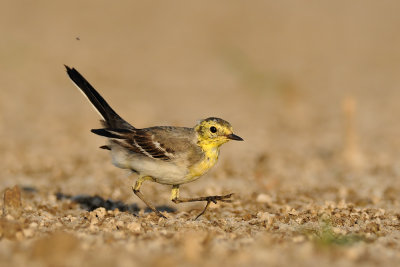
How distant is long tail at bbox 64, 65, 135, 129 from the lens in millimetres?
7709

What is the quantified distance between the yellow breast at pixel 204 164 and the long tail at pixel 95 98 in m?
1.45

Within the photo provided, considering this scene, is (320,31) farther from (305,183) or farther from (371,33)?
(305,183)

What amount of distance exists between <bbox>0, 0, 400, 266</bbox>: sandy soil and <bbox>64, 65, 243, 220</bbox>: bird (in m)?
0.58

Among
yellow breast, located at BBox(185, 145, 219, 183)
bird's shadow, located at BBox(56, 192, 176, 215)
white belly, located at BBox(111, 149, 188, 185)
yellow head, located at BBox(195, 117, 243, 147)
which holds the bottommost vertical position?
bird's shadow, located at BBox(56, 192, 176, 215)

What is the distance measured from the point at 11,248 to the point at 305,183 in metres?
6.67

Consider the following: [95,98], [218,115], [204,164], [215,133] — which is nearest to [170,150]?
[204,164]

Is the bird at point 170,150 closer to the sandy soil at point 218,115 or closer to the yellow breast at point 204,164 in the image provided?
the yellow breast at point 204,164

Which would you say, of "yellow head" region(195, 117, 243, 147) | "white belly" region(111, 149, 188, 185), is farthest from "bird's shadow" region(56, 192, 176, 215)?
"yellow head" region(195, 117, 243, 147)

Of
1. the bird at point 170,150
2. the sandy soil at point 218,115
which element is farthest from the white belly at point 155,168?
the sandy soil at point 218,115

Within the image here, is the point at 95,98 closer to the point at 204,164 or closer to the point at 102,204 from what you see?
the point at 102,204

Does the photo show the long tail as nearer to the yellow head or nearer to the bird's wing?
the bird's wing

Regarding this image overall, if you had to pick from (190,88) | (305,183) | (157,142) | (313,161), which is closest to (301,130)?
(313,161)

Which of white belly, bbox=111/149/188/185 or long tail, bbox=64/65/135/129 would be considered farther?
long tail, bbox=64/65/135/129

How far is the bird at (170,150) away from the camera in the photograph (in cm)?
682
